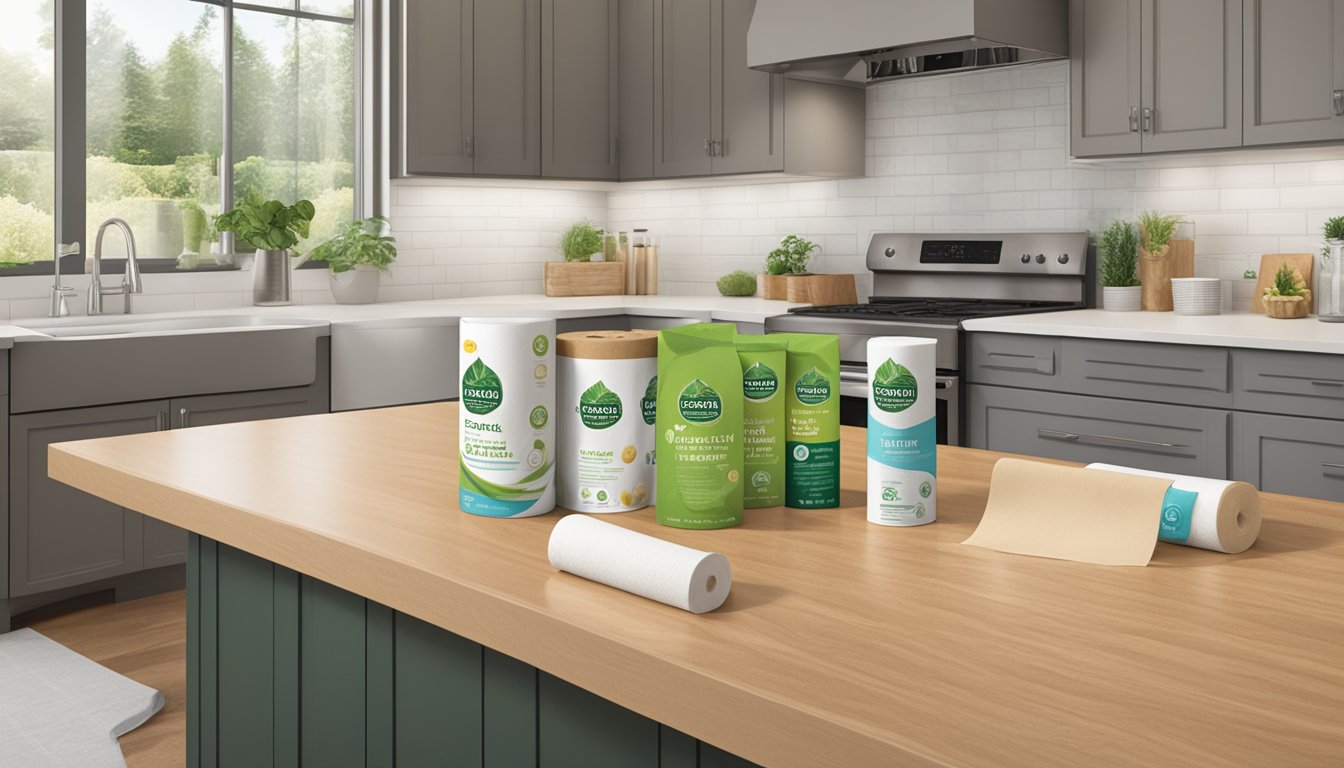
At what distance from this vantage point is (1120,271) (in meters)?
4.13

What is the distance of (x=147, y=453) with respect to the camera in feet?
5.79

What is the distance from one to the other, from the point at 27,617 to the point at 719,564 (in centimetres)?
344

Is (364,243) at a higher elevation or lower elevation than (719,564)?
higher

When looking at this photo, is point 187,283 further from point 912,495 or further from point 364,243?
point 912,495

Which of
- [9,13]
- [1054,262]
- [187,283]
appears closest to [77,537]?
[187,283]

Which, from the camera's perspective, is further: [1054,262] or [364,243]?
[364,243]

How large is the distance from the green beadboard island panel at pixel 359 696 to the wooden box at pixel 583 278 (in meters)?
3.66

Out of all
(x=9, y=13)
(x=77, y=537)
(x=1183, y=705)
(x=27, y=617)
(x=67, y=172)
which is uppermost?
(x=9, y=13)

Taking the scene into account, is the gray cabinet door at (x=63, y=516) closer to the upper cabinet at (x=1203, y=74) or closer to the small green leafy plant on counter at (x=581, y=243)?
the small green leafy plant on counter at (x=581, y=243)

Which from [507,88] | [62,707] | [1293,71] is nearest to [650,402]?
[62,707]

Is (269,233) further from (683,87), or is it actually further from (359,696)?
(359,696)

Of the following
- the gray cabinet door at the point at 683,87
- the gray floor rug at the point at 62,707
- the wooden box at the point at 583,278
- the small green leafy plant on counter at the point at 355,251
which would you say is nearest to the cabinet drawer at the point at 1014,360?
the gray cabinet door at the point at 683,87

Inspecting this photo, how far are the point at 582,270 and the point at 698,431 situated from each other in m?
4.33

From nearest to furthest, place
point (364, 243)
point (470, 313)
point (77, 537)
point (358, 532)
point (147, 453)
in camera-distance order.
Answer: point (358, 532)
point (147, 453)
point (77, 537)
point (470, 313)
point (364, 243)
